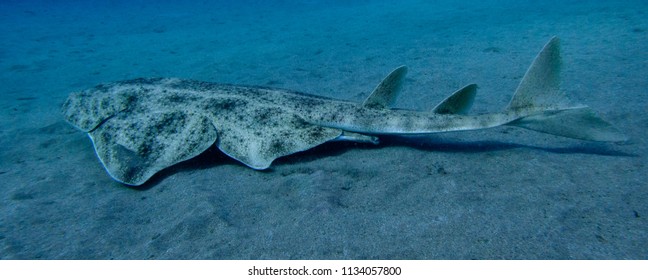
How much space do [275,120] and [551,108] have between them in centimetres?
312

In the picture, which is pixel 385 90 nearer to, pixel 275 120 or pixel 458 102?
pixel 458 102

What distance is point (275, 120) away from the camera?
4.11m

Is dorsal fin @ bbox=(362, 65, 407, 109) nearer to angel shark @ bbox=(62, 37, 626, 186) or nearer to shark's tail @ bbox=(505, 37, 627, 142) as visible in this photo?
angel shark @ bbox=(62, 37, 626, 186)

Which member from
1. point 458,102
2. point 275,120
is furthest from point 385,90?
point 275,120

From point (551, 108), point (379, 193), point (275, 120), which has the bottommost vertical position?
point (379, 193)

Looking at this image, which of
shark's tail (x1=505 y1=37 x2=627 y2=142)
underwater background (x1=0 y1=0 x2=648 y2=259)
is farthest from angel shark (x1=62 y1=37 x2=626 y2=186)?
underwater background (x1=0 y1=0 x2=648 y2=259)

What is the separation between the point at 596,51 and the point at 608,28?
11.4ft

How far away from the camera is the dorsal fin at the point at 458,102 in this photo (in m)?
3.78

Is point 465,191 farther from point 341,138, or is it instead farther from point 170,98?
point 170,98

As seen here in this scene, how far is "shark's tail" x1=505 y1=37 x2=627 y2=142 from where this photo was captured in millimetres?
3349

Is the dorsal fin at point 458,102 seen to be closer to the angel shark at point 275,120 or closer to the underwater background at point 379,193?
the angel shark at point 275,120
